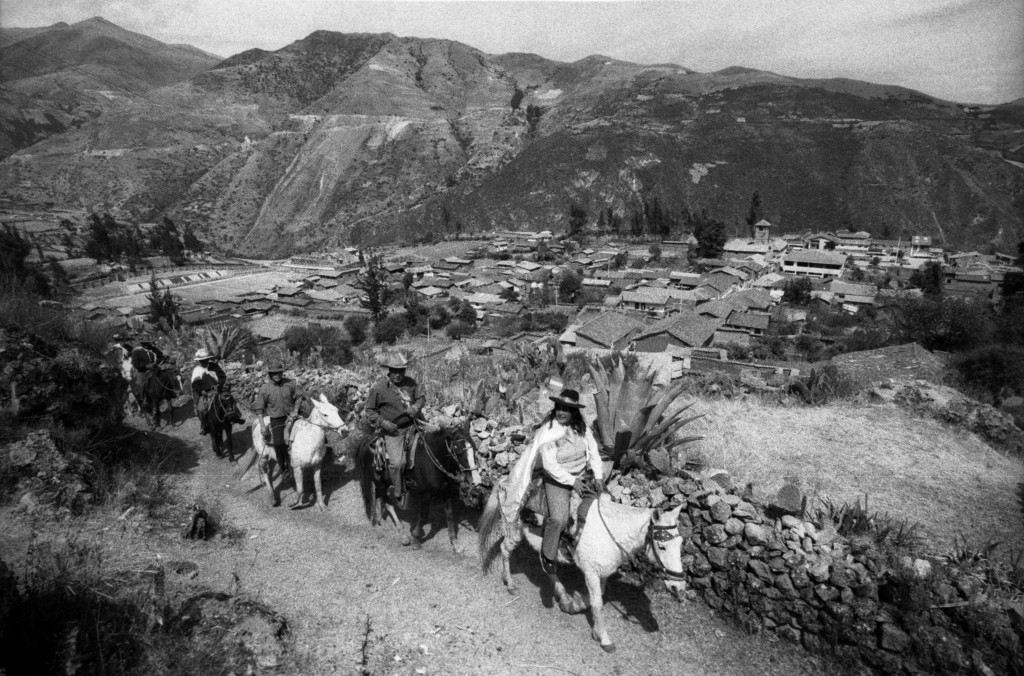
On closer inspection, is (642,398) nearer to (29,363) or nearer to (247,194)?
(29,363)

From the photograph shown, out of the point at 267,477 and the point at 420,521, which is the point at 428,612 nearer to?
the point at 420,521

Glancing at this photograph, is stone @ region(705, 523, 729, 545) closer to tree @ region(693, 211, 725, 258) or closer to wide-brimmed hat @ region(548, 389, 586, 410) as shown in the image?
wide-brimmed hat @ region(548, 389, 586, 410)

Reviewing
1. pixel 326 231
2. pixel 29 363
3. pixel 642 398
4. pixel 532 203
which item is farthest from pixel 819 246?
pixel 326 231

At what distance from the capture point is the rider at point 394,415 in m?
5.03

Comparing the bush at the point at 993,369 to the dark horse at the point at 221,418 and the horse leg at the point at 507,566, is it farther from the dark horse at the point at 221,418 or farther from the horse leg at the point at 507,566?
the dark horse at the point at 221,418

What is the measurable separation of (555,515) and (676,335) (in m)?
27.9

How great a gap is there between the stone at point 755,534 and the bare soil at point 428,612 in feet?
2.47

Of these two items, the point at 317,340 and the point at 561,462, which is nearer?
the point at 561,462

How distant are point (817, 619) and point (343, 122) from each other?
15461 cm

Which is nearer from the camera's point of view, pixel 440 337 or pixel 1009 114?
pixel 440 337

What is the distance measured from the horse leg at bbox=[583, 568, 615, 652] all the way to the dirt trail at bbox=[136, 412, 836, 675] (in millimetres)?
89

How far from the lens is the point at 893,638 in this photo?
3.21 m

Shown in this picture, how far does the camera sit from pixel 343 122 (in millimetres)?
134375

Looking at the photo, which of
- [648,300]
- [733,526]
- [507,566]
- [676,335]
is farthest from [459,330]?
[733,526]
